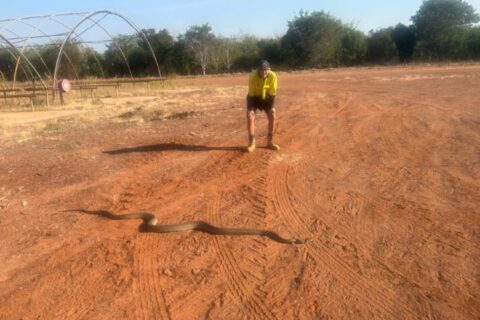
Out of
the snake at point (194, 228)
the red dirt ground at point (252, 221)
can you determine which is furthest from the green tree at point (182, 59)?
the snake at point (194, 228)

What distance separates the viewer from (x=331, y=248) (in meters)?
4.83

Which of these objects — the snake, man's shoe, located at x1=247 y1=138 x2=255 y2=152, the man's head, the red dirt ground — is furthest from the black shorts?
the snake

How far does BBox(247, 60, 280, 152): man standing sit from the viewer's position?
8508 millimetres

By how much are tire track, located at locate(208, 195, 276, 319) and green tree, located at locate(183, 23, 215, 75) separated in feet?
133

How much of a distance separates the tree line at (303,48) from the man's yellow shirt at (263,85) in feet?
97.4

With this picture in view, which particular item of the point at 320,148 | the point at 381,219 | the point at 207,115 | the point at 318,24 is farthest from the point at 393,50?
the point at 381,219

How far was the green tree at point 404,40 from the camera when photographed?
41375 millimetres

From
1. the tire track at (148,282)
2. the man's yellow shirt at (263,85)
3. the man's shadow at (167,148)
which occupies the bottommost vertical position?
the tire track at (148,282)

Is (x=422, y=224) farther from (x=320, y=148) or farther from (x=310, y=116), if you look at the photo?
(x=310, y=116)

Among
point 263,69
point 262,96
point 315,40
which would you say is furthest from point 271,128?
point 315,40

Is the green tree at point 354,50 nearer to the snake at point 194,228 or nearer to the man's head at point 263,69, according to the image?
the man's head at point 263,69

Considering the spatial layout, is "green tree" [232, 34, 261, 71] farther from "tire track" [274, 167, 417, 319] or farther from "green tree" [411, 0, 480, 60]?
"tire track" [274, 167, 417, 319]

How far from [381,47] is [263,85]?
3649 centimetres

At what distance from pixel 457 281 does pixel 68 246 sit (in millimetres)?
4079
